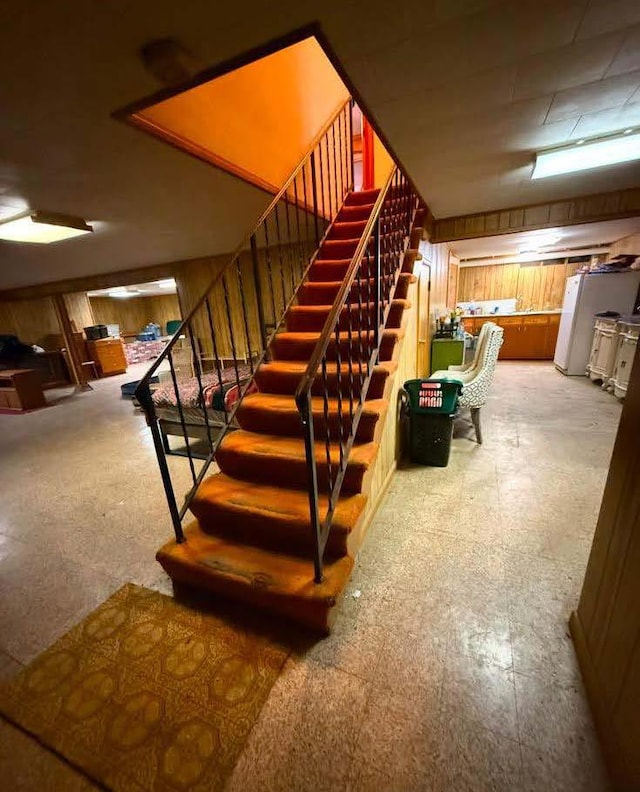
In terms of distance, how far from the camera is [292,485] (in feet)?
6.03

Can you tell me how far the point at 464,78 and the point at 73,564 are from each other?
135 inches

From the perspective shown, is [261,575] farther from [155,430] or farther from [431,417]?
[431,417]

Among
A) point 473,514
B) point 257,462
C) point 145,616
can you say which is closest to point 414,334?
point 473,514

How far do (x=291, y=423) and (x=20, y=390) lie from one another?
6472mm

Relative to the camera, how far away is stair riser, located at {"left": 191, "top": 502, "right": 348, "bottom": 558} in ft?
5.11

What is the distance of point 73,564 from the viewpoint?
6.53 feet

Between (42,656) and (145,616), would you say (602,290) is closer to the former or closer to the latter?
(145,616)

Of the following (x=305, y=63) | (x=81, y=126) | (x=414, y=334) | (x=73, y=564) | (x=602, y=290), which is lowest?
(x=73, y=564)

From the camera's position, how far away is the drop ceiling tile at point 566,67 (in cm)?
124

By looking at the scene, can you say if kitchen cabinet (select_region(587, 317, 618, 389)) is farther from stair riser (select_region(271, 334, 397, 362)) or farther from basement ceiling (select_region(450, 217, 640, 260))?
stair riser (select_region(271, 334, 397, 362))

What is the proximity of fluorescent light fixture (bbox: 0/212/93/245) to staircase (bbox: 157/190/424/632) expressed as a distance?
2.24m

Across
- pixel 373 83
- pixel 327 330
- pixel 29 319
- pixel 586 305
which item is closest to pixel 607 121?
pixel 373 83

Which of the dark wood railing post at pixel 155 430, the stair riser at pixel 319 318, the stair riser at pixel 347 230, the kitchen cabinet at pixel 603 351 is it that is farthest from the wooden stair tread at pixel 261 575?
the kitchen cabinet at pixel 603 351

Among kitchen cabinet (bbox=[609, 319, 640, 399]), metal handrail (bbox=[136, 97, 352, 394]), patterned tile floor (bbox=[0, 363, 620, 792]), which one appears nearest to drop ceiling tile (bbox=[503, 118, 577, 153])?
metal handrail (bbox=[136, 97, 352, 394])
